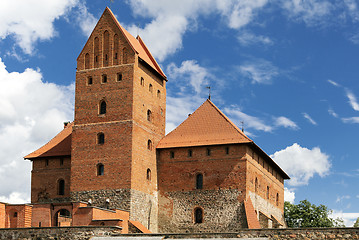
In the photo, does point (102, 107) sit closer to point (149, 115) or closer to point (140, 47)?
point (149, 115)

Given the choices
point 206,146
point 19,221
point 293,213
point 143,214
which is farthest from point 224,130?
point 293,213

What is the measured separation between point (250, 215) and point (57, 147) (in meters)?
15.3

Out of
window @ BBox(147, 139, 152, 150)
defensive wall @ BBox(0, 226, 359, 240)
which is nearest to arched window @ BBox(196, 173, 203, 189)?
window @ BBox(147, 139, 152, 150)

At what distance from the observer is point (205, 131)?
3922 centimetres

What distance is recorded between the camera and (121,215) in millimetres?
34625

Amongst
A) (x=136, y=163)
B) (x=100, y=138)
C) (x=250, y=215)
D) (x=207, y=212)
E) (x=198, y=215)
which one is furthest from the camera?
(x=100, y=138)

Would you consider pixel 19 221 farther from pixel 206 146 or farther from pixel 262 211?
pixel 262 211

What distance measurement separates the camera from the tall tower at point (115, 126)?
3634cm

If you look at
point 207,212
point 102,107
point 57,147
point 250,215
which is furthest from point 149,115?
point 250,215

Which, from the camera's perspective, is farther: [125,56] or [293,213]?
[293,213]

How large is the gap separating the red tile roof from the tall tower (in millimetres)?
6429

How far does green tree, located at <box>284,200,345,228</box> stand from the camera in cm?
5341

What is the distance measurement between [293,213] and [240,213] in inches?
767

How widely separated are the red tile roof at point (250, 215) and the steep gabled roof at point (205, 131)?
4.13 meters
